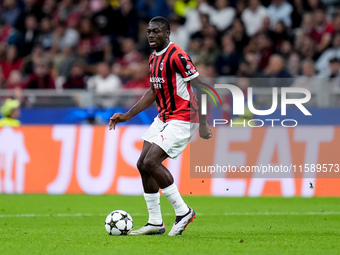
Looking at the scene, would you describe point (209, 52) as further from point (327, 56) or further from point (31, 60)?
point (31, 60)

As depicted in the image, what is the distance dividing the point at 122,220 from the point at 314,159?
544cm

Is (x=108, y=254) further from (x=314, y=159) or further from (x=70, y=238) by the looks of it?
(x=314, y=159)

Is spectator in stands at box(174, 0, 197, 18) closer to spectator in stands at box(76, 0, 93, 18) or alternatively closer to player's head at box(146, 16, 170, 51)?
spectator in stands at box(76, 0, 93, 18)

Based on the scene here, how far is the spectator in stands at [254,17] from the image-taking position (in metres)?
17.5

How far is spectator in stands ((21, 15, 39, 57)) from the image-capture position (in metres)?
19.7

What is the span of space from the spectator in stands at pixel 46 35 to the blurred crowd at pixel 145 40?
26 millimetres

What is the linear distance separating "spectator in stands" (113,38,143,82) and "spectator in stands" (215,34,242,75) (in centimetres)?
201

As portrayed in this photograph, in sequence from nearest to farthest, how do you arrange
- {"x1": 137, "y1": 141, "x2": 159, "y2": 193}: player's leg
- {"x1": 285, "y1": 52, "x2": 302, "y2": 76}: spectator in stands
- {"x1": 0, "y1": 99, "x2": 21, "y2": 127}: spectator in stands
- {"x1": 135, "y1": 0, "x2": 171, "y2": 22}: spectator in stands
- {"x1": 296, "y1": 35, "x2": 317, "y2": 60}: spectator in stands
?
{"x1": 137, "y1": 141, "x2": 159, "y2": 193}: player's leg < {"x1": 0, "y1": 99, "x2": 21, "y2": 127}: spectator in stands < {"x1": 285, "y1": 52, "x2": 302, "y2": 76}: spectator in stands < {"x1": 296, "y1": 35, "x2": 317, "y2": 60}: spectator in stands < {"x1": 135, "y1": 0, "x2": 171, "y2": 22}: spectator in stands

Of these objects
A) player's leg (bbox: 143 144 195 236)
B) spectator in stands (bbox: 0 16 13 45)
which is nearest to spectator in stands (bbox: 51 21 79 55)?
spectator in stands (bbox: 0 16 13 45)

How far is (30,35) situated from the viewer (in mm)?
19906

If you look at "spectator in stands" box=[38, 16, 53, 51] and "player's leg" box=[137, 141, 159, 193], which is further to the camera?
"spectator in stands" box=[38, 16, 53, 51]

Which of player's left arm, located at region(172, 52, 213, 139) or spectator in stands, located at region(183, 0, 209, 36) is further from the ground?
spectator in stands, located at region(183, 0, 209, 36)

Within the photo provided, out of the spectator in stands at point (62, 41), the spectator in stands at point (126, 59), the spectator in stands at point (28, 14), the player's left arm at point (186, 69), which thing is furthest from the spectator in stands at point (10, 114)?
the player's left arm at point (186, 69)

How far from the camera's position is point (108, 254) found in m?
6.54
